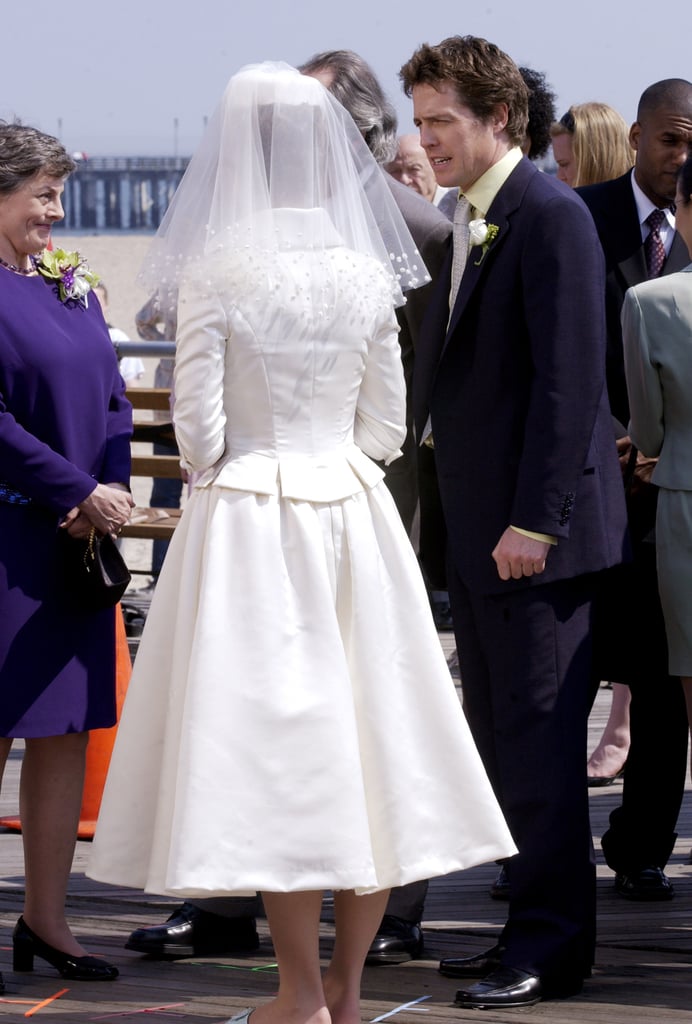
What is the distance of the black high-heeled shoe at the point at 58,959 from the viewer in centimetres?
367

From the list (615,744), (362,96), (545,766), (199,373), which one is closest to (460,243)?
(362,96)

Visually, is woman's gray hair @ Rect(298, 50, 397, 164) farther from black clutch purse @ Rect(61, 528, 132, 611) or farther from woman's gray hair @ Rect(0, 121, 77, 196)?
black clutch purse @ Rect(61, 528, 132, 611)

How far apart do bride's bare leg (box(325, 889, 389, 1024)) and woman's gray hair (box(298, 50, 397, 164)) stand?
1909mm

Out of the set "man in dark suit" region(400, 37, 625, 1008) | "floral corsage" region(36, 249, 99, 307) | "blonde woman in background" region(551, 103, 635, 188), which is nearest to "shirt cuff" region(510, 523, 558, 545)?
"man in dark suit" region(400, 37, 625, 1008)

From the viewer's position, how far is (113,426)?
3.85 m

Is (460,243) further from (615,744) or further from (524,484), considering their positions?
(615,744)

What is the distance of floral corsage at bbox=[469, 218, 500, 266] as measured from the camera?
3.46 meters

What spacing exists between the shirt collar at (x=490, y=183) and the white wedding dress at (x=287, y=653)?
0.40 m

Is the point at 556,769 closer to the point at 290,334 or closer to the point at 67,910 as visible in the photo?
the point at 290,334

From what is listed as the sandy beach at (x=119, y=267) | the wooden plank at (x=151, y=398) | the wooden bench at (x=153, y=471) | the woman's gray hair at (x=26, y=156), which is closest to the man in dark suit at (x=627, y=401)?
the woman's gray hair at (x=26, y=156)

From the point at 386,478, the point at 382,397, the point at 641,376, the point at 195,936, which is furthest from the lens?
the point at 386,478

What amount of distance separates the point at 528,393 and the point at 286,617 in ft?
2.56

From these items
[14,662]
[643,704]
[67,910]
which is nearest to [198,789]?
[14,662]

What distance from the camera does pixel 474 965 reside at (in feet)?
12.0
